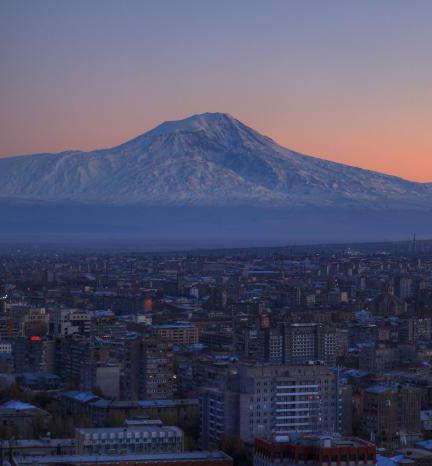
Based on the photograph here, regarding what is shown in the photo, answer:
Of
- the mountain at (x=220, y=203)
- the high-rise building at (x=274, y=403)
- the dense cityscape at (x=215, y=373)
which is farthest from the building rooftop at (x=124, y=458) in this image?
the mountain at (x=220, y=203)

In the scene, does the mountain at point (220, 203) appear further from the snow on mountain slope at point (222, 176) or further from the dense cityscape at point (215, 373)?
the dense cityscape at point (215, 373)

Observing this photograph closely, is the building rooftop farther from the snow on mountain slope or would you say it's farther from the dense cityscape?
the snow on mountain slope

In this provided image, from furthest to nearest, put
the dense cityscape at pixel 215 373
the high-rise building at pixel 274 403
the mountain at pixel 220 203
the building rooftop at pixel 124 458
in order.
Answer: the mountain at pixel 220 203
the high-rise building at pixel 274 403
the dense cityscape at pixel 215 373
the building rooftop at pixel 124 458

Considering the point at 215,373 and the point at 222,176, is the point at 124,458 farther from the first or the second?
the point at 222,176

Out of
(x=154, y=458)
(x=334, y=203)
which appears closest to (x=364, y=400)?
(x=154, y=458)

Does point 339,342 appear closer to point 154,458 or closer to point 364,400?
point 364,400

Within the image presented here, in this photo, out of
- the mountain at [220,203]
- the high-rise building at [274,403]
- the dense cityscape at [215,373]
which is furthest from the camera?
the mountain at [220,203]

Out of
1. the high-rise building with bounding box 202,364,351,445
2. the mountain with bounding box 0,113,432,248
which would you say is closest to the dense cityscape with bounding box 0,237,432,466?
the high-rise building with bounding box 202,364,351,445
